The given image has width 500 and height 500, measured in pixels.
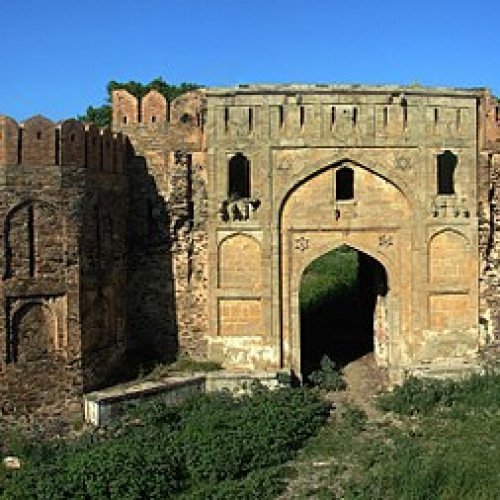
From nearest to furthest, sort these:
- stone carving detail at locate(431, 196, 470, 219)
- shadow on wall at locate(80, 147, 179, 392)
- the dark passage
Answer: shadow on wall at locate(80, 147, 179, 392), stone carving detail at locate(431, 196, 470, 219), the dark passage

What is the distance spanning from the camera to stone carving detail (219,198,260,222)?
13.8 m

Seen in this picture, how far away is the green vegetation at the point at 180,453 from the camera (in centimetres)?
968

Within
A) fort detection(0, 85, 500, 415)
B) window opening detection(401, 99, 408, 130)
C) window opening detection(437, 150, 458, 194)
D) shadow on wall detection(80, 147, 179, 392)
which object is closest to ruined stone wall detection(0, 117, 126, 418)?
shadow on wall detection(80, 147, 179, 392)

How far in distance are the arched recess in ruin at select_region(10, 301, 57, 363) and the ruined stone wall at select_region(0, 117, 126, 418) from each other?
0.01 m

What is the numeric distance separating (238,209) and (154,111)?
2.38 meters

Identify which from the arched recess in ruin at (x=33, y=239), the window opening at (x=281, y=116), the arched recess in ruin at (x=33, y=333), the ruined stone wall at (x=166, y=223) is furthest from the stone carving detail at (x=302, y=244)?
the arched recess in ruin at (x=33, y=333)

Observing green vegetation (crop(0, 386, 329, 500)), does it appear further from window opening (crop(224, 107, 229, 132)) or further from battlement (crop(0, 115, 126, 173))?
window opening (crop(224, 107, 229, 132))

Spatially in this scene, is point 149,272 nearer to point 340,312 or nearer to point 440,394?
point 440,394

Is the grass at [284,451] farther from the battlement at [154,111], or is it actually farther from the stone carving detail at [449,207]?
the battlement at [154,111]

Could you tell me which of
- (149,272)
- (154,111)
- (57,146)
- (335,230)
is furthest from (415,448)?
(154,111)

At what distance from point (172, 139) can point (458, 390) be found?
21.8ft

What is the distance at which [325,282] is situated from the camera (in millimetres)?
20891

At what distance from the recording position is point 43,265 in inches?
454

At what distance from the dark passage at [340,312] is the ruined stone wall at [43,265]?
4.83m
